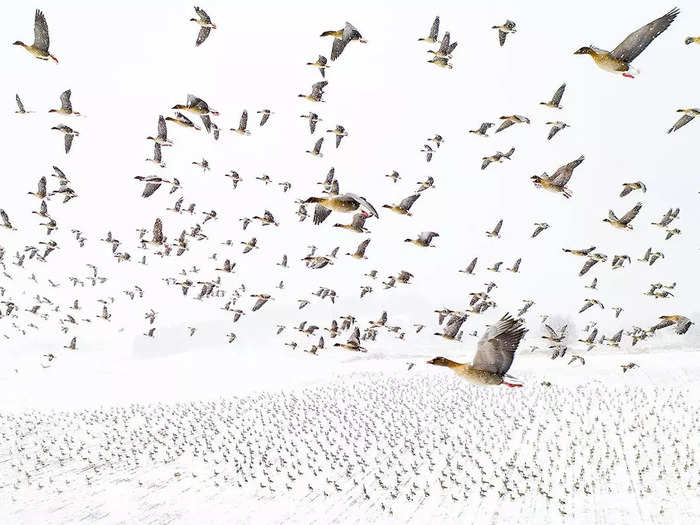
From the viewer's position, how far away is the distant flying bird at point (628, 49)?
5.24m

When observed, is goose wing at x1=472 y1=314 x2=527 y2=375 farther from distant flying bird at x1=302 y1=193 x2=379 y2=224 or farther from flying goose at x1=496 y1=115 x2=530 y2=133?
flying goose at x1=496 y1=115 x2=530 y2=133

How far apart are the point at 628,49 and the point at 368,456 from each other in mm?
15903

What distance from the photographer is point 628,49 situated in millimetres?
5887

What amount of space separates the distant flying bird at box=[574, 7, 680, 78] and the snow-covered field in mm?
11453

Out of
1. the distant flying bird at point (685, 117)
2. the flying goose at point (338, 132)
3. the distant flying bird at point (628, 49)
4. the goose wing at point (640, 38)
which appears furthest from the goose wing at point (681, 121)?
the flying goose at point (338, 132)

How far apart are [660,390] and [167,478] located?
27.4m

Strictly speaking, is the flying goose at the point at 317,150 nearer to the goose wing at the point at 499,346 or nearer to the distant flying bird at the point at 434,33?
the distant flying bird at the point at 434,33

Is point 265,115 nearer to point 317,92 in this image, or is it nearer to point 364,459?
point 317,92

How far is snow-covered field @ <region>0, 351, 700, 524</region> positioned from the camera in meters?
14.2

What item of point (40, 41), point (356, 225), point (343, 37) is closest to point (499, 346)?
point (356, 225)

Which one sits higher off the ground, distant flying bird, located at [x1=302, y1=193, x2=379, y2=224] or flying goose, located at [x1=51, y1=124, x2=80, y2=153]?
flying goose, located at [x1=51, y1=124, x2=80, y2=153]

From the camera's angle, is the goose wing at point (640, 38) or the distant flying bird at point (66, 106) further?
the distant flying bird at point (66, 106)

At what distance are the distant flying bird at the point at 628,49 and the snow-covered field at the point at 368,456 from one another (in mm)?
11453

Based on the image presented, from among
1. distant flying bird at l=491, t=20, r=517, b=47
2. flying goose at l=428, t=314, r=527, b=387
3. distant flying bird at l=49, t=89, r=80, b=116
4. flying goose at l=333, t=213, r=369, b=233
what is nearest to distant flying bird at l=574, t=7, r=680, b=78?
flying goose at l=428, t=314, r=527, b=387
